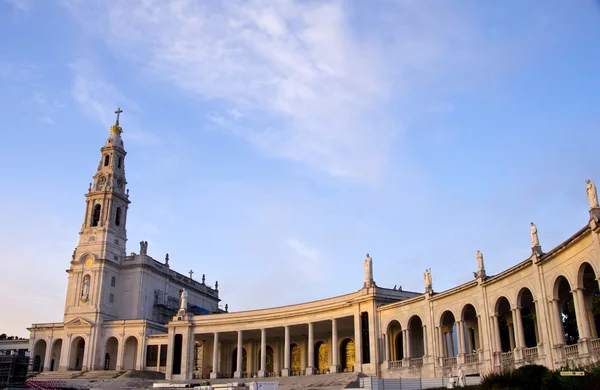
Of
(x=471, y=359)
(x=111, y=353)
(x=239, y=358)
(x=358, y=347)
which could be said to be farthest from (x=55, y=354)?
(x=471, y=359)

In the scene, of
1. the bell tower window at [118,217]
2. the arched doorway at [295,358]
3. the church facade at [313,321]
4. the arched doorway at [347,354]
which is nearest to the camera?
the church facade at [313,321]

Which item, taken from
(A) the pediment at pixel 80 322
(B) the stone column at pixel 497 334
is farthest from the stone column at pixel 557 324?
(A) the pediment at pixel 80 322

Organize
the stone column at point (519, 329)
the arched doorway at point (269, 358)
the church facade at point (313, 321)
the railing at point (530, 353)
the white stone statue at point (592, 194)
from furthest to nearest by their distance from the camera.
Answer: the arched doorway at point (269, 358) → the stone column at point (519, 329) → the railing at point (530, 353) → the church facade at point (313, 321) → the white stone statue at point (592, 194)

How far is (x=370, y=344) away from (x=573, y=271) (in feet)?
80.6

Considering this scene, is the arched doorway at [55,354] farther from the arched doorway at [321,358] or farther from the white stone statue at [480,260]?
the white stone statue at [480,260]

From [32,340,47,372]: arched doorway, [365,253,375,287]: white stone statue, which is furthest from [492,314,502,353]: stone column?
[32,340,47,372]: arched doorway

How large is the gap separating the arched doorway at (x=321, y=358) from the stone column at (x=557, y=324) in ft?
108

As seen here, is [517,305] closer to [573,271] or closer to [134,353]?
[573,271]

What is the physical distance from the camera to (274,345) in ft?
223

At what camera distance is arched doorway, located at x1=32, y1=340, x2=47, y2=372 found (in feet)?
258

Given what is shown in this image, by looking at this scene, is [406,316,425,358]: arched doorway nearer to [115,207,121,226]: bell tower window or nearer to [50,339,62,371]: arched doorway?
[115,207,121,226]: bell tower window

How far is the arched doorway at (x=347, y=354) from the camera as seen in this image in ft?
199

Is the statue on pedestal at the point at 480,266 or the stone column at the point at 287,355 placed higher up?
the statue on pedestal at the point at 480,266

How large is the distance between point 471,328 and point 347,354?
45.1 ft
